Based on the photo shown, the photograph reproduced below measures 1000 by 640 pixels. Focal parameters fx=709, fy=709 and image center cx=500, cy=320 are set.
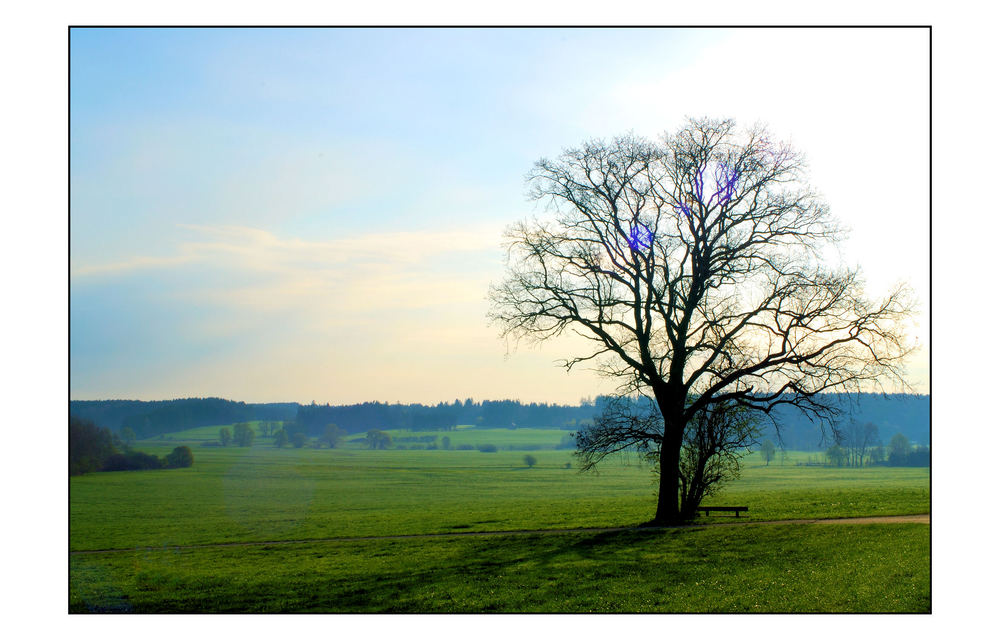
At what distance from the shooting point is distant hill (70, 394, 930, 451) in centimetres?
10075

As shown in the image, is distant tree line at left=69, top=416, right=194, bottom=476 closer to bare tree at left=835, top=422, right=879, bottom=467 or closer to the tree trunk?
the tree trunk

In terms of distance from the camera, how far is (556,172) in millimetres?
30453

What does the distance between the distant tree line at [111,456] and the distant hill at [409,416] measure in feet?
5.44

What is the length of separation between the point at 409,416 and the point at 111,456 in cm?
8690

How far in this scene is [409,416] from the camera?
175 metres

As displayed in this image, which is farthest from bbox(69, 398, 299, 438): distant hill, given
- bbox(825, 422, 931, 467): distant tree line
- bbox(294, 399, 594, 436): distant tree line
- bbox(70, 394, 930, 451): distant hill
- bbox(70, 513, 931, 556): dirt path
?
bbox(825, 422, 931, 467): distant tree line

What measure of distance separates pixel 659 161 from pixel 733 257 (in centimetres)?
507

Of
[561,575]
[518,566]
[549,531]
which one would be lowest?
[549,531]

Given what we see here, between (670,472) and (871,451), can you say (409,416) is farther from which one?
(670,472)

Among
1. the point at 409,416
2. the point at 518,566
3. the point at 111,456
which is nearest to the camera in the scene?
the point at 518,566

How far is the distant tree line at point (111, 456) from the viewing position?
75.8 metres

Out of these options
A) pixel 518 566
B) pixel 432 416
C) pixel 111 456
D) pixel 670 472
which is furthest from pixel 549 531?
pixel 432 416

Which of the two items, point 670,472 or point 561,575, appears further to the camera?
point 670,472
